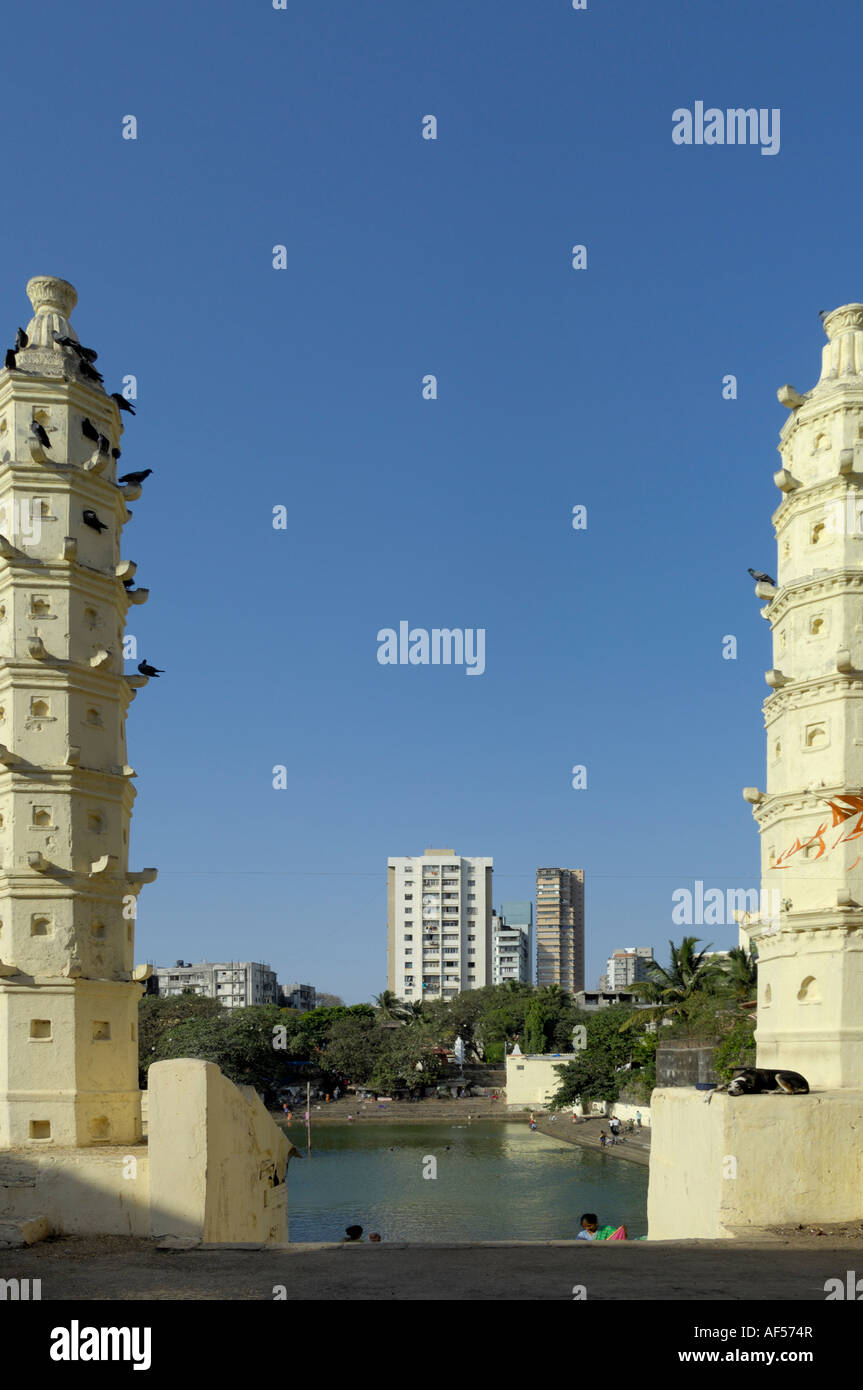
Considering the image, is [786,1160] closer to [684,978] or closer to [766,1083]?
[766,1083]

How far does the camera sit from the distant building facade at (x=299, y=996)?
16600cm

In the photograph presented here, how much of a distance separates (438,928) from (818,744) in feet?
429

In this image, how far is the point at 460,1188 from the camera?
50.8 meters

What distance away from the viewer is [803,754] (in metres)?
17.8

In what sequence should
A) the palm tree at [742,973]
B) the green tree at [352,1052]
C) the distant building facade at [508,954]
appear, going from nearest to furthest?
the palm tree at [742,973] < the green tree at [352,1052] < the distant building facade at [508,954]

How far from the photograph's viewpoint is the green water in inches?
1666

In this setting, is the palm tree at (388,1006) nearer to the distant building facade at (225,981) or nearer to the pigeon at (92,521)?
the distant building facade at (225,981)

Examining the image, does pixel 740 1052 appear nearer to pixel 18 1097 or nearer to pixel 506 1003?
pixel 18 1097

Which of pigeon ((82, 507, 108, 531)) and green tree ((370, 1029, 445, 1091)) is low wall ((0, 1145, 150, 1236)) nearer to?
pigeon ((82, 507, 108, 531))

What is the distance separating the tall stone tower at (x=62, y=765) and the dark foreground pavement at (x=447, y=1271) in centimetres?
340

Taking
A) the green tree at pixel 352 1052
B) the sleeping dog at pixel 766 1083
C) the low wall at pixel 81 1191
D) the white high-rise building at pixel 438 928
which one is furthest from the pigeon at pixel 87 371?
the white high-rise building at pixel 438 928

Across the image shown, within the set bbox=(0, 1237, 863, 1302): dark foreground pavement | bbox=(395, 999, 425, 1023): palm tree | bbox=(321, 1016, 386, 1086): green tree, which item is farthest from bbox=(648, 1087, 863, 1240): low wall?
bbox=(395, 999, 425, 1023): palm tree

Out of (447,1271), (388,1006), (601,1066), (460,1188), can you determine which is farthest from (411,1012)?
(447,1271)
